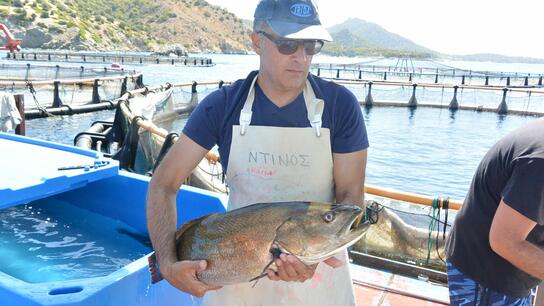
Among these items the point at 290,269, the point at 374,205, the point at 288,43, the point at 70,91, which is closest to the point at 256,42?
the point at 288,43

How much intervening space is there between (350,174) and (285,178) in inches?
10.8

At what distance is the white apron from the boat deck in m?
1.94

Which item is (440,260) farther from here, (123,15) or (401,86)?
(123,15)

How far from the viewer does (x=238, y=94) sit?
2094 millimetres

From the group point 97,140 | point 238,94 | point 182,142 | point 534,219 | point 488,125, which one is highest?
point 238,94

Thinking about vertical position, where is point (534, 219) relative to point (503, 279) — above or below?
above

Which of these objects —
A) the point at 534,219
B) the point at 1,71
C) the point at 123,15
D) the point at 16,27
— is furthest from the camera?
the point at 123,15

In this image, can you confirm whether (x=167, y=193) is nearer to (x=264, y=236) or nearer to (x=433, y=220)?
(x=264, y=236)

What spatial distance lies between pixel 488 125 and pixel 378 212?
22559 millimetres

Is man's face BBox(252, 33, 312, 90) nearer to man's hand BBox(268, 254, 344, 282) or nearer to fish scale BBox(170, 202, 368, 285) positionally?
fish scale BBox(170, 202, 368, 285)

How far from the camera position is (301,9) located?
6.46ft

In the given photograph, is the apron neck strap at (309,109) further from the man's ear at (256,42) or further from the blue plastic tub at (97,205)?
the blue plastic tub at (97,205)

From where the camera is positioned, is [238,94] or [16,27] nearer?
[238,94]

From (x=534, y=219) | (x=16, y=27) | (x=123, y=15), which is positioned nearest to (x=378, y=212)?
(x=534, y=219)
